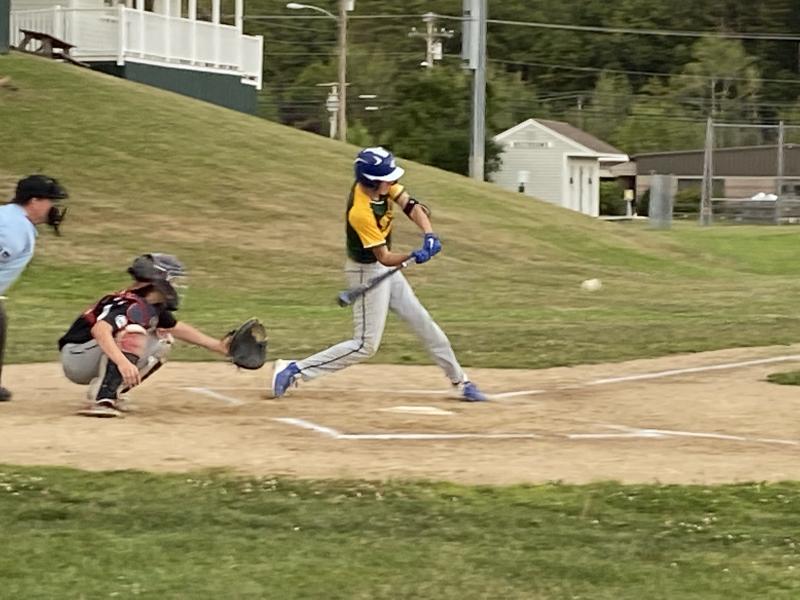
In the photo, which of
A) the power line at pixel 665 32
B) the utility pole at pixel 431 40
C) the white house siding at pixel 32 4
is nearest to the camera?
the white house siding at pixel 32 4

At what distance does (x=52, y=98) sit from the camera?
3244cm

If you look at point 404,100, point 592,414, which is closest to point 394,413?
point 592,414

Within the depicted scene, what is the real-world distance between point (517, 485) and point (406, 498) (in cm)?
66

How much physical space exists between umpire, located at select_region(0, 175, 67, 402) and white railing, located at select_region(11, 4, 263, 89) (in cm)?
2872

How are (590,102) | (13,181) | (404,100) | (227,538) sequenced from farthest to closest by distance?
(590,102)
(404,100)
(13,181)
(227,538)

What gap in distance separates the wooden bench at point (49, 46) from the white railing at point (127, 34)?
58cm

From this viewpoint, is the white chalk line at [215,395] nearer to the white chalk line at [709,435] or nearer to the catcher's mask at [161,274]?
the catcher's mask at [161,274]

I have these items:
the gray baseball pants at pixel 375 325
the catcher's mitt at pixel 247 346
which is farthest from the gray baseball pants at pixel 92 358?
the gray baseball pants at pixel 375 325

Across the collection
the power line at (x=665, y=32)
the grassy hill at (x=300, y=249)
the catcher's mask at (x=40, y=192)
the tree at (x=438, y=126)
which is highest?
the power line at (x=665, y=32)

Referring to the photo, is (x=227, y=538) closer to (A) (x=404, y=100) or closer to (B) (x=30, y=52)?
(B) (x=30, y=52)

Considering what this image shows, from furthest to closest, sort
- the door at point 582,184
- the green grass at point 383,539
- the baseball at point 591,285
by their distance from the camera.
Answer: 1. the door at point 582,184
2. the baseball at point 591,285
3. the green grass at point 383,539

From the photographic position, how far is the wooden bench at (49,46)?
121ft

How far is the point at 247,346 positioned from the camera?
10.6 meters

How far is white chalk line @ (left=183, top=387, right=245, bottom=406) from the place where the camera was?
35.4ft
